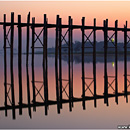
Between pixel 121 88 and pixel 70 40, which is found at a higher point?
pixel 70 40

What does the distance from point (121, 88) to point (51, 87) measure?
4898mm

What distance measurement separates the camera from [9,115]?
1642 cm

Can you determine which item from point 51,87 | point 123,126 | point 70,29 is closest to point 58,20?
point 70,29

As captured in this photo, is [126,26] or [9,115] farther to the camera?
[126,26]

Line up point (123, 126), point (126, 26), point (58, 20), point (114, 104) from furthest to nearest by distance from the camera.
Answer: point (126, 26)
point (114, 104)
point (58, 20)
point (123, 126)

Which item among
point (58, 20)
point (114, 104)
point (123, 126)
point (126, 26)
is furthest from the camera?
point (126, 26)

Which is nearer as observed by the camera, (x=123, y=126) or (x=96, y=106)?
(x=123, y=126)

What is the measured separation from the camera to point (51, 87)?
25.5 m

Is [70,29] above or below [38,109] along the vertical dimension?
above

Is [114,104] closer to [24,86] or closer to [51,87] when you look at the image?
[51,87]

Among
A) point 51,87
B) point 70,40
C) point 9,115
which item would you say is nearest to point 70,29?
point 70,40

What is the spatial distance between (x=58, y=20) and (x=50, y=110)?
429 cm

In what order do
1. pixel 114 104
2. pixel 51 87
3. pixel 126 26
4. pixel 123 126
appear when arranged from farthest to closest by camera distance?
pixel 51 87 → pixel 126 26 → pixel 114 104 → pixel 123 126

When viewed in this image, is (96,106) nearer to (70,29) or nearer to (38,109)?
(38,109)
